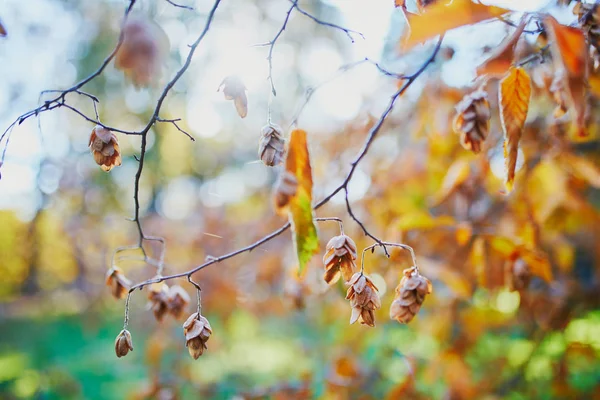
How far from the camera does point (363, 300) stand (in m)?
0.68

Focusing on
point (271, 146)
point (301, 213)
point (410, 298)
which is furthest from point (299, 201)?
point (410, 298)

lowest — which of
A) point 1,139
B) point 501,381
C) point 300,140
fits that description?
point 501,381

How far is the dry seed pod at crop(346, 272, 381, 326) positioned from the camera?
686mm

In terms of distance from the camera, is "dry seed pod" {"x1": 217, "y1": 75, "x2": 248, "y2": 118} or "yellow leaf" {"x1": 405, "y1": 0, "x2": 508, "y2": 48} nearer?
"yellow leaf" {"x1": 405, "y1": 0, "x2": 508, "y2": 48}

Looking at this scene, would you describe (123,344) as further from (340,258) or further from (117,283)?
(340,258)

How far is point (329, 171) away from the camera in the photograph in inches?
91.3

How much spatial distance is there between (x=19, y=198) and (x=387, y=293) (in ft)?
14.2

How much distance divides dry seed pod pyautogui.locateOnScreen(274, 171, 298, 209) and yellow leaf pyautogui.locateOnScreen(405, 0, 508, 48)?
20cm

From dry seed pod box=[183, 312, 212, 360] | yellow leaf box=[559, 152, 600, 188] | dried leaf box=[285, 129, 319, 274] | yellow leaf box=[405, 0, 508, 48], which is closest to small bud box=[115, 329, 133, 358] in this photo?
dry seed pod box=[183, 312, 212, 360]

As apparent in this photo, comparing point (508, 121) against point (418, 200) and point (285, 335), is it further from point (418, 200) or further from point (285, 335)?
point (285, 335)

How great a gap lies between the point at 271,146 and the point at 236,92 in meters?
0.14

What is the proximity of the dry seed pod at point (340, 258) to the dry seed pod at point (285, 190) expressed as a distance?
205 millimetres

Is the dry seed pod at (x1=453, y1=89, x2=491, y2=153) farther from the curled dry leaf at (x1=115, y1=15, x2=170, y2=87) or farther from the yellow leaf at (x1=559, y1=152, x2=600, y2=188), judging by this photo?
the yellow leaf at (x1=559, y1=152, x2=600, y2=188)

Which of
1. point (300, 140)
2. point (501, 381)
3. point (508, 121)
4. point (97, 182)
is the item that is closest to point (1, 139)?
point (300, 140)
